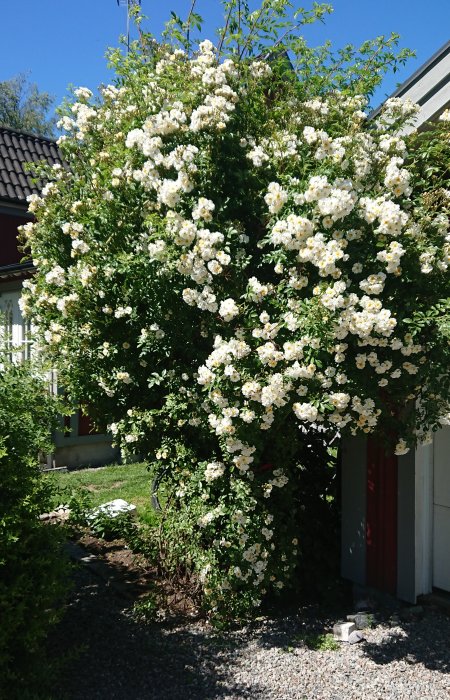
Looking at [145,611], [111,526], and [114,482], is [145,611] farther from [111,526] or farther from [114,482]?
[114,482]

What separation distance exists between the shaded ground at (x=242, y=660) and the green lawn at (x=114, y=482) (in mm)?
2028

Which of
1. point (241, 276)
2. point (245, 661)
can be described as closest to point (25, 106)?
point (241, 276)

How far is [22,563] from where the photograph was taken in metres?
3.21

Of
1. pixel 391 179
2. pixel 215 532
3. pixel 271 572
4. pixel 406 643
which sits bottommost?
pixel 406 643

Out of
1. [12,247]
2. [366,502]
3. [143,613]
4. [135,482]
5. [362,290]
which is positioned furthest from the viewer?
[12,247]

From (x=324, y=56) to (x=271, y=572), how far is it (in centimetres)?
371

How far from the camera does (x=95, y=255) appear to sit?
4043 millimetres

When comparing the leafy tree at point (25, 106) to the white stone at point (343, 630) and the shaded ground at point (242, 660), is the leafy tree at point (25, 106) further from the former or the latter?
the white stone at point (343, 630)

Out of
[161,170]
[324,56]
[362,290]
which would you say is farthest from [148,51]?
[362,290]

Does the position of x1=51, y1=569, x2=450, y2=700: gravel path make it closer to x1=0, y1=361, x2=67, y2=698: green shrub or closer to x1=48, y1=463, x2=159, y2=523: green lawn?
x1=0, y1=361, x2=67, y2=698: green shrub

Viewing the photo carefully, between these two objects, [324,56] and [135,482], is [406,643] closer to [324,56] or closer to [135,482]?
[324,56]

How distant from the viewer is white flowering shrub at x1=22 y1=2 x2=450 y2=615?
10.9 ft

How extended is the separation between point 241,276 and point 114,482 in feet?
17.0

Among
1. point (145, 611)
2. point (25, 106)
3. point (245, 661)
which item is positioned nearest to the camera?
point (245, 661)
